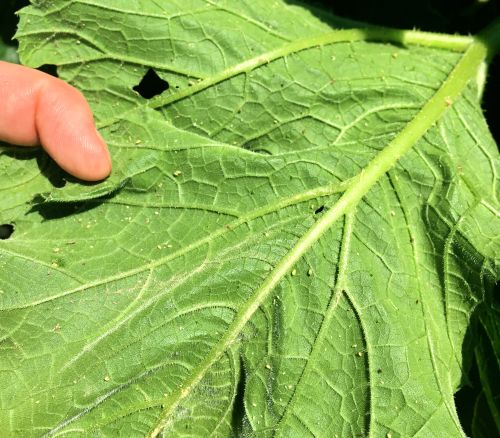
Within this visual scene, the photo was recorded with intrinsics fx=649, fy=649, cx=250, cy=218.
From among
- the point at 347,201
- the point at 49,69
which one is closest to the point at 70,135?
the point at 49,69

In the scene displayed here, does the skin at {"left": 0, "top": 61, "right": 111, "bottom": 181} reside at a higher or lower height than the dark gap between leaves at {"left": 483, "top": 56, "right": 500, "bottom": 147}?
lower

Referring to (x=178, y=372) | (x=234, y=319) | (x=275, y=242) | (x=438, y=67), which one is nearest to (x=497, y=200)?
(x=438, y=67)

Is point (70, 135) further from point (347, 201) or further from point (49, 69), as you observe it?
point (347, 201)

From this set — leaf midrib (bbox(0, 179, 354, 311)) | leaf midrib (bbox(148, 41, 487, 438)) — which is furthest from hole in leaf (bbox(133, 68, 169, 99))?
leaf midrib (bbox(148, 41, 487, 438))

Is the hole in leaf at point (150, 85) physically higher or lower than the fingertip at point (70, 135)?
higher

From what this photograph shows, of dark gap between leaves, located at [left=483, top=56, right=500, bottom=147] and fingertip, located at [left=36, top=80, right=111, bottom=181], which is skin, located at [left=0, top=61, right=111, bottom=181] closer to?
fingertip, located at [left=36, top=80, right=111, bottom=181]

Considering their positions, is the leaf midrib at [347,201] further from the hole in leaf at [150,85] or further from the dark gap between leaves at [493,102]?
the hole in leaf at [150,85]

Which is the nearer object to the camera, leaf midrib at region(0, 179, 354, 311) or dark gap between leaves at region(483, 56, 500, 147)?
leaf midrib at region(0, 179, 354, 311)

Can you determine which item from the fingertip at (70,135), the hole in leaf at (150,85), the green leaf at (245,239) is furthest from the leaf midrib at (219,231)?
the hole in leaf at (150,85)
